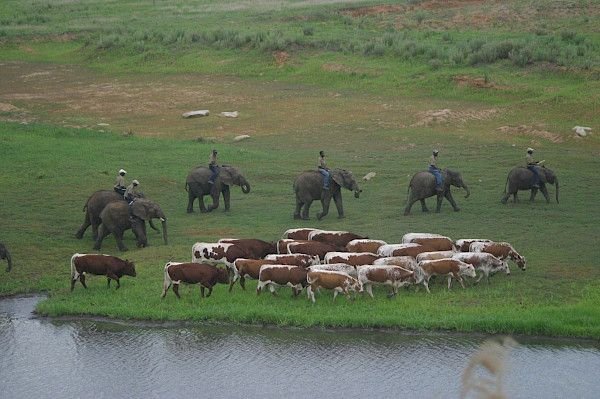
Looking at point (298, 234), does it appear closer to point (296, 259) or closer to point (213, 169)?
point (296, 259)

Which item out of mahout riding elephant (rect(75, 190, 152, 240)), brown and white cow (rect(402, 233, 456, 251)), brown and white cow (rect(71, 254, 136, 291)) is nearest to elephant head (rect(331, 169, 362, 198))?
brown and white cow (rect(402, 233, 456, 251))

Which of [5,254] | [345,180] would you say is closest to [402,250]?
[345,180]

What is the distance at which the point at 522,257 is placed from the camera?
21797 millimetres

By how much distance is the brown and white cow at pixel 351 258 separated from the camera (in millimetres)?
20859

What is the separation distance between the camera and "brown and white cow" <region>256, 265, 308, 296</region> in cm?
1988

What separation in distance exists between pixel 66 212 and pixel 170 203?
3.10 meters

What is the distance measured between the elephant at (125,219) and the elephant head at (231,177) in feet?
13.4

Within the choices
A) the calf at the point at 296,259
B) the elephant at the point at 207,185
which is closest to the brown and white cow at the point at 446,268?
the calf at the point at 296,259

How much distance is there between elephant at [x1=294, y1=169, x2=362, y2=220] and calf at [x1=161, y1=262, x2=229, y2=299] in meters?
7.48

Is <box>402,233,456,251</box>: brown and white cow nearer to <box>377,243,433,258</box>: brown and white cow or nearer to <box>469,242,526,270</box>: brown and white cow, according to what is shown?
<box>377,243,433,258</box>: brown and white cow

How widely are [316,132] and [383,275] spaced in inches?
841

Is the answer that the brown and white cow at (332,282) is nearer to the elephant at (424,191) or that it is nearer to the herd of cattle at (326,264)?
the herd of cattle at (326,264)

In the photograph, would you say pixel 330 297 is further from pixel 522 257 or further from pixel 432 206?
pixel 432 206

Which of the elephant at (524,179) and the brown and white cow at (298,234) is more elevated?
the elephant at (524,179)
